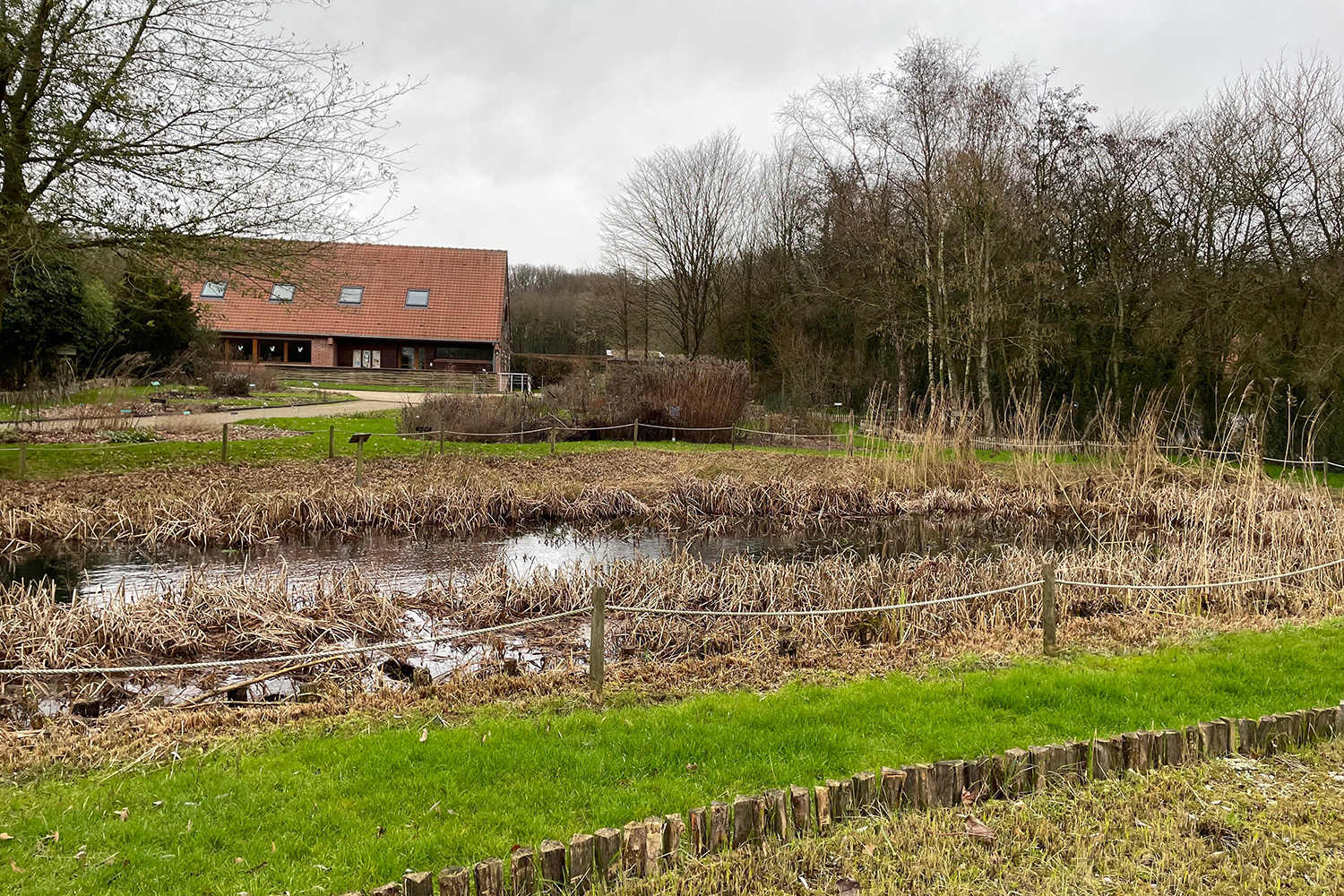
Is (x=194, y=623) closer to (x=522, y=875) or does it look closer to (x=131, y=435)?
(x=522, y=875)

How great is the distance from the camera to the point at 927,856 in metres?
3.15

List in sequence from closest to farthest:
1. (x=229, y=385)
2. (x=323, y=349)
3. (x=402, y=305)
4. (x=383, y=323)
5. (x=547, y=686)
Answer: (x=547, y=686) < (x=229, y=385) < (x=323, y=349) < (x=383, y=323) < (x=402, y=305)

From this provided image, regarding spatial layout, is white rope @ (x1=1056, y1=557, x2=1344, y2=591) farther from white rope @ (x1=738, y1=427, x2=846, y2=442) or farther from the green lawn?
white rope @ (x1=738, y1=427, x2=846, y2=442)

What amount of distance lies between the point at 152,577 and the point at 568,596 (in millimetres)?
4309

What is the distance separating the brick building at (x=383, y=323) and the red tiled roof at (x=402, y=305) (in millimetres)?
36

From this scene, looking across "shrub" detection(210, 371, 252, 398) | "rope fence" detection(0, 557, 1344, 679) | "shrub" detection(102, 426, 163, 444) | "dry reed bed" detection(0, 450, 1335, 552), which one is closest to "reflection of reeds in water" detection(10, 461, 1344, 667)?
"rope fence" detection(0, 557, 1344, 679)

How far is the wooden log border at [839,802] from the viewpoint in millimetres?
2824

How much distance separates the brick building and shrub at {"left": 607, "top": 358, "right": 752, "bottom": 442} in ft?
57.5

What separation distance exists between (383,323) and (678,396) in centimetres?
2053

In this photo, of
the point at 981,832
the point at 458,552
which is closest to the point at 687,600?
the point at 458,552

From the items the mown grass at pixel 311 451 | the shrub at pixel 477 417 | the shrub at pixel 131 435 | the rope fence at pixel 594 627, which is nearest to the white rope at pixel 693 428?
the mown grass at pixel 311 451

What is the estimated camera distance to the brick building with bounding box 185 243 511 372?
35.8 meters

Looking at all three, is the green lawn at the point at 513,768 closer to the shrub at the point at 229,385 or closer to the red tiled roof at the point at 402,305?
the shrub at the point at 229,385

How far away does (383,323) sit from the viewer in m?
36.0
